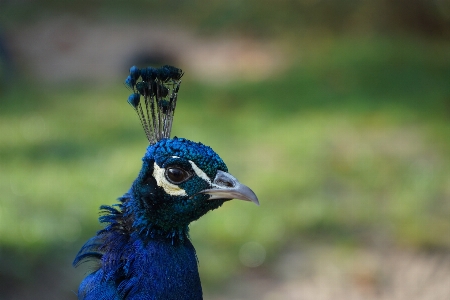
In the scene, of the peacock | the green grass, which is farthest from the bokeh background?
the peacock

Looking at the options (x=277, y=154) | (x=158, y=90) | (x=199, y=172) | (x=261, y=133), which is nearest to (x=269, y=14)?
(x=261, y=133)

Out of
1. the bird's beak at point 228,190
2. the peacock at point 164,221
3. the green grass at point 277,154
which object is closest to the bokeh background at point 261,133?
the green grass at point 277,154

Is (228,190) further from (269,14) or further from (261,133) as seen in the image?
(269,14)

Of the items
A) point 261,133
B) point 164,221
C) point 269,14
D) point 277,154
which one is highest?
point 269,14

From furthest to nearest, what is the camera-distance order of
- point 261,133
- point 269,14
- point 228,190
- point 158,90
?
point 269,14
point 261,133
point 158,90
point 228,190

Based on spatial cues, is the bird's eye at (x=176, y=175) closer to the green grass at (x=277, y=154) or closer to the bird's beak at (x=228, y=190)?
the bird's beak at (x=228, y=190)

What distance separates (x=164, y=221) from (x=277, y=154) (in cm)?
246

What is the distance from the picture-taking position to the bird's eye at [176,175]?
126 cm

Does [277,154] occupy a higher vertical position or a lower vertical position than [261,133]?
lower

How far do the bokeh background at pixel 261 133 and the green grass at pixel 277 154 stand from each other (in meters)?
0.01

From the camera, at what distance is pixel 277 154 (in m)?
3.70

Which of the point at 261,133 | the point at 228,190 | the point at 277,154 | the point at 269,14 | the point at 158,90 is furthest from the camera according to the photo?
the point at 269,14

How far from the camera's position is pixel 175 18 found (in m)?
6.03

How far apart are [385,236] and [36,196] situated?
5.58 ft
